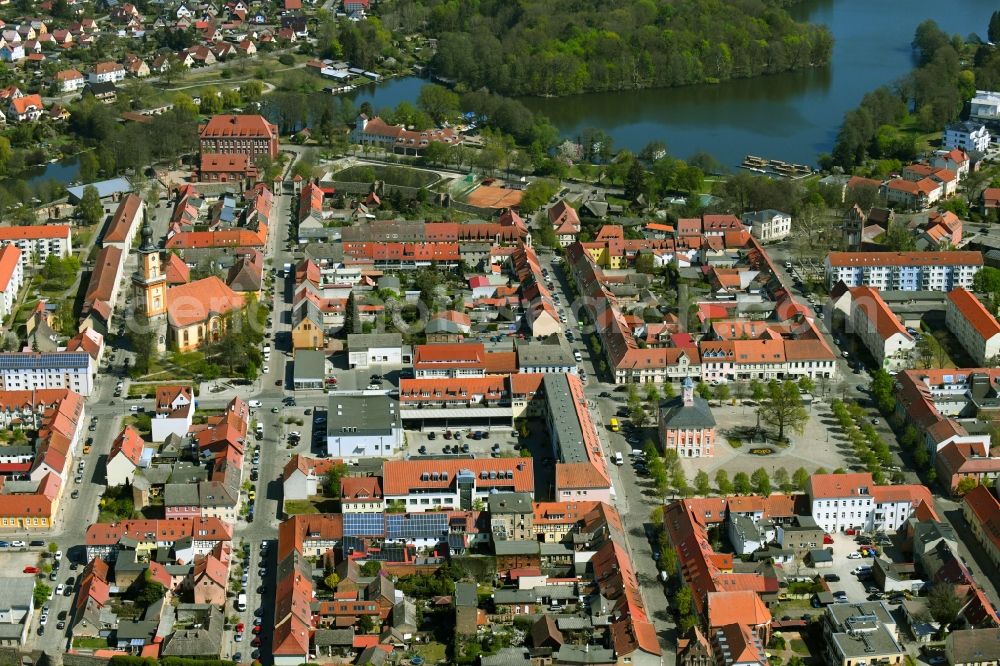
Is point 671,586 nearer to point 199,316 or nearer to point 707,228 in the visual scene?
point 199,316

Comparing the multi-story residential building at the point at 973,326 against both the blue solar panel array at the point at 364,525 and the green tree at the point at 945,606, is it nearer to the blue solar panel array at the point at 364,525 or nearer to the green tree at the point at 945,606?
the green tree at the point at 945,606

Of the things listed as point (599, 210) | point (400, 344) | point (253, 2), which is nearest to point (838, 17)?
point (253, 2)

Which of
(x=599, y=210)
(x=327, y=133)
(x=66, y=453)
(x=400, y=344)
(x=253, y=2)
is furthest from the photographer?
(x=253, y=2)

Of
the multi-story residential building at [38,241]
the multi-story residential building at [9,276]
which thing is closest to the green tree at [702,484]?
the multi-story residential building at [9,276]

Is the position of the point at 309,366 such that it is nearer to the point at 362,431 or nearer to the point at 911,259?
the point at 362,431

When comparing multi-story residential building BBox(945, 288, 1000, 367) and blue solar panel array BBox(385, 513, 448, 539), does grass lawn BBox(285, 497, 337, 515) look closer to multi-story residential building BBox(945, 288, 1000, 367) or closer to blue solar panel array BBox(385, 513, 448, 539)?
blue solar panel array BBox(385, 513, 448, 539)

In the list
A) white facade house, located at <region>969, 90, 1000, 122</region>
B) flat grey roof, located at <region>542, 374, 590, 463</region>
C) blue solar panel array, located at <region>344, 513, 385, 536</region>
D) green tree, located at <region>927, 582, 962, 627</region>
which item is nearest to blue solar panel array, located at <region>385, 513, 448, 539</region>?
blue solar panel array, located at <region>344, 513, 385, 536</region>
